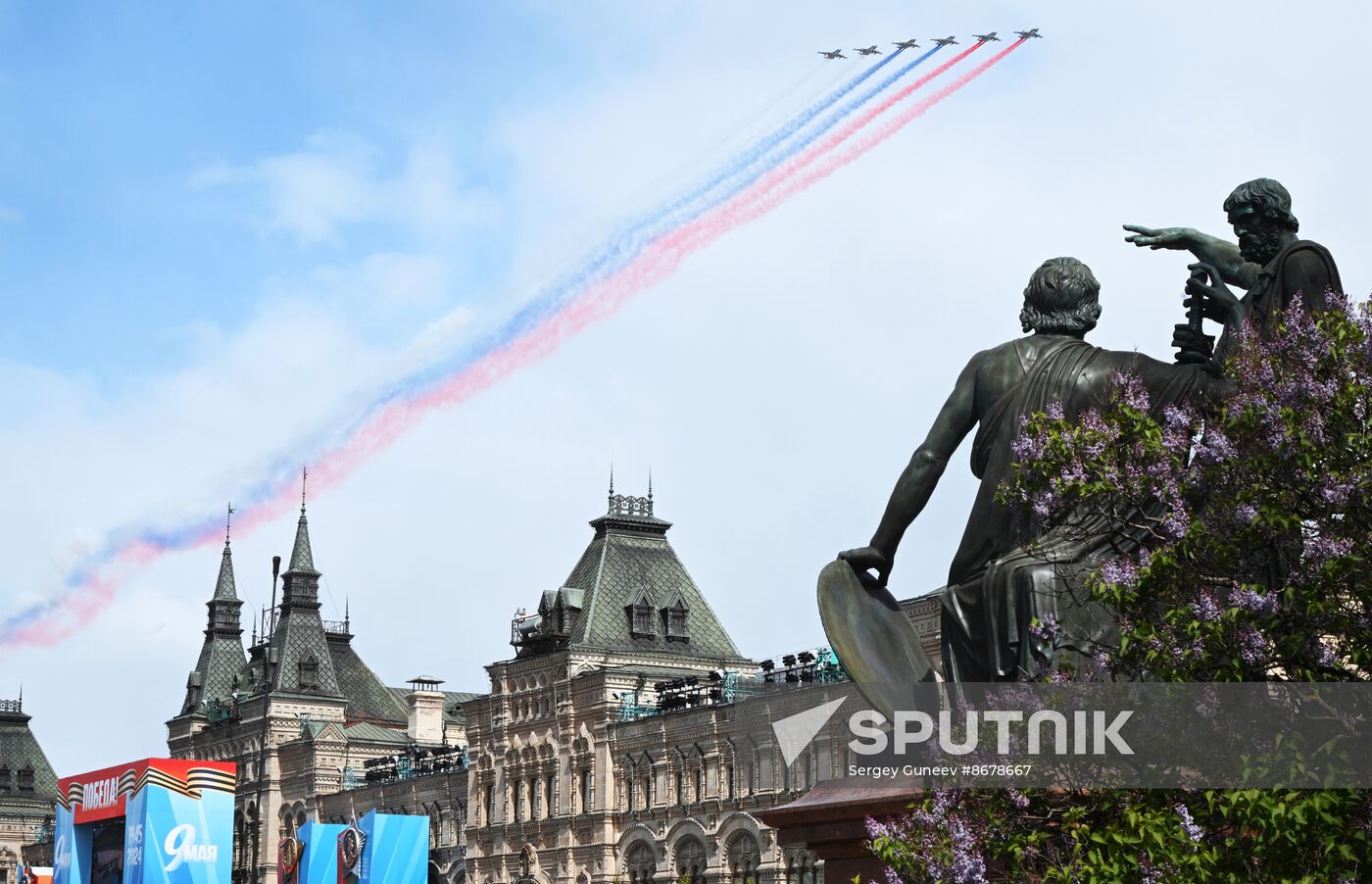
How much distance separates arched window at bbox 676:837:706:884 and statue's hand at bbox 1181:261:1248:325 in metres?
58.6

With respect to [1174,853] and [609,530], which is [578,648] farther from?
[1174,853]

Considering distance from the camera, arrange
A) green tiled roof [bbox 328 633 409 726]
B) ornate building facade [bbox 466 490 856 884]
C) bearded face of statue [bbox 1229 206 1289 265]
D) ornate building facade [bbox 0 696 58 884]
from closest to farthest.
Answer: bearded face of statue [bbox 1229 206 1289 265]
ornate building facade [bbox 466 490 856 884]
green tiled roof [bbox 328 633 409 726]
ornate building facade [bbox 0 696 58 884]

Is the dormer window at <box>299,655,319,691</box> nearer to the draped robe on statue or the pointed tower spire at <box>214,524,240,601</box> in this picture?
the pointed tower spire at <box>214,524,240,601</box>

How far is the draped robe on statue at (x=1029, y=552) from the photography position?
11797 millimetres

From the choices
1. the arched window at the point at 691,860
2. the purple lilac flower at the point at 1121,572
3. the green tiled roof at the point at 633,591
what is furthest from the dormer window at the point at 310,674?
the purple lilac flower at the point at 1121,572

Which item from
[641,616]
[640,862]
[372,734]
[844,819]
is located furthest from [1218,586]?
[372,734]

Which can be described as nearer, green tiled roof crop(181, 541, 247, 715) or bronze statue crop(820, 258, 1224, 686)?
bronze statue crop(820, 258, 1224, 686)

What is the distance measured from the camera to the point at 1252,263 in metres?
12.5


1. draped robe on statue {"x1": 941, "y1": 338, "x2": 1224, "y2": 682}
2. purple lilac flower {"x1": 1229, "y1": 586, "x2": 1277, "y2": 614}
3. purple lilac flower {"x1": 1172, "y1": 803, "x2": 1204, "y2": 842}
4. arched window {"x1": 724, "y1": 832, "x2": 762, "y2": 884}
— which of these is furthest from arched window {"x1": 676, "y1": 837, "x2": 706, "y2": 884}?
purple lilac flower {"x1": 1172, "y1": 803, "x2": 1204, "y2": 842}

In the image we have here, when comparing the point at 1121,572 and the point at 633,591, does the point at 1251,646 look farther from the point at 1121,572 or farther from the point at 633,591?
the point at 633,591

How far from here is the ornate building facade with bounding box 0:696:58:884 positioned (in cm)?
12781

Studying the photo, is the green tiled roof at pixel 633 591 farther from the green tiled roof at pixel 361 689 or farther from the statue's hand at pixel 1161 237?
the statue's hand at pixel 1161 237

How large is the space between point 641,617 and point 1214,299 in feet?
228

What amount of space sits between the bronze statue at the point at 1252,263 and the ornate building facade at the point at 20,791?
403ft
